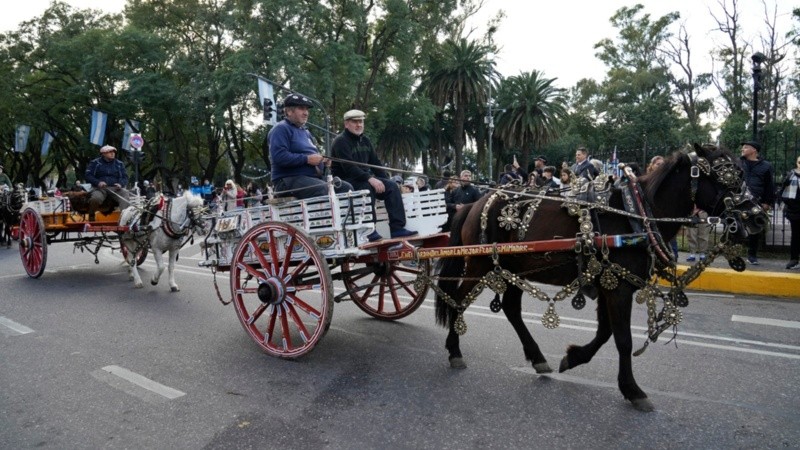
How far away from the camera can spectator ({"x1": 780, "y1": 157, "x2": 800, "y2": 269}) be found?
9.28m

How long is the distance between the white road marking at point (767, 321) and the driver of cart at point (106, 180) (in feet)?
29.6

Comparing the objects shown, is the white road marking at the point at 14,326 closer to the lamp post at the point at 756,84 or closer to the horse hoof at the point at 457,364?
the horse hoof at the point at 457,364

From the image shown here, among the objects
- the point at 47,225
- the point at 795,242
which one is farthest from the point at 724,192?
the point at 47,225

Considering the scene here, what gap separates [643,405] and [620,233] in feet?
4.02

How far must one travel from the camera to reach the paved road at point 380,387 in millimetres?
3596

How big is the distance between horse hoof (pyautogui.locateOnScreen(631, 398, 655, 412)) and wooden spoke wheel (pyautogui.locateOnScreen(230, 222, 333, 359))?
243cm

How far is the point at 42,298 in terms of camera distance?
26.0 feet

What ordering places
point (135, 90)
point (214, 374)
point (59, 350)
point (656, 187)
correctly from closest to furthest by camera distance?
1. point (656, 187)
2. point (214, 374)
3. point (59, 350)
4. point (135, 90)

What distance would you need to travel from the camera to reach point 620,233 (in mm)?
4215

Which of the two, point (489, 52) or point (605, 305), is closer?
point (605, 305)

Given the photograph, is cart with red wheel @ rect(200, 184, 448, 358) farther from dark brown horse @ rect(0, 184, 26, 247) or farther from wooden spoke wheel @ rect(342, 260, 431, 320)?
dark brown horse @ rect(0, 184, 26, 247)

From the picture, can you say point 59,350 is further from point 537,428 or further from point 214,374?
point 537,428

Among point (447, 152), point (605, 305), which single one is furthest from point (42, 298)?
point (447, 152)

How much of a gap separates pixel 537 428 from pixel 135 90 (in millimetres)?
30347
